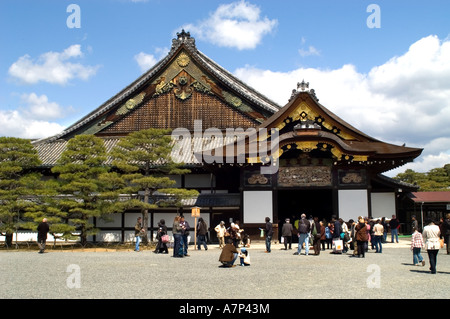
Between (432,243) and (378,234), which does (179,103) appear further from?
(432,243)

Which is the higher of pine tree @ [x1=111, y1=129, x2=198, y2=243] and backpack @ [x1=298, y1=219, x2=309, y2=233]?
pine tree @ [x1=111, y1=129, x2=198, y2=243]

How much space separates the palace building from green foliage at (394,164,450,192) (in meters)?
34.5

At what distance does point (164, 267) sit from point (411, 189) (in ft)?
59.1

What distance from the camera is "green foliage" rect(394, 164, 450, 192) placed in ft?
185

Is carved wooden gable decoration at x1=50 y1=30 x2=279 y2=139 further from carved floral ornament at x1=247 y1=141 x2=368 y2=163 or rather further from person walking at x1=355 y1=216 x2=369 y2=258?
person walking at x1=355 y1=216 x2=369 y2=258

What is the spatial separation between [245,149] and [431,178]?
155 ft

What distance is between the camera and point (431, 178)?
200ft

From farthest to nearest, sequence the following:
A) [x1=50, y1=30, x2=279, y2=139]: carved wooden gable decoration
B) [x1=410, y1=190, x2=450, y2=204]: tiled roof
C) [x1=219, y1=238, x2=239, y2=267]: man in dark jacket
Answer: [x1=410, y1=190, x2=450, y2=204]: tiled roof → [x1=50, y1=30, x2=279, y2=139]: carved wooden gable decoration → [x1=219, y1=238, x2=239, y2=267]: man in dark jacket

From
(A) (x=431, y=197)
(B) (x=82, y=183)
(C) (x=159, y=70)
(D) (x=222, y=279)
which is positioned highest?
(C) (x=159, y=70)

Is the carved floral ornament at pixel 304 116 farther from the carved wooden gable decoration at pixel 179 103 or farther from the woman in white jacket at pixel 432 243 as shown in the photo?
the woman in white jacket at pixel 432 243

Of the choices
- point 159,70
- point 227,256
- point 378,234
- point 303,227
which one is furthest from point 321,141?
point 159,70

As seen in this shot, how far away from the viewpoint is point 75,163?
22438mm

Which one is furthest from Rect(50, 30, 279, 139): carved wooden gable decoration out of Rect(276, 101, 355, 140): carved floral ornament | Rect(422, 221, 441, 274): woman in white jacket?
Rect(422, 221, 441, 274): woman in white jacket
